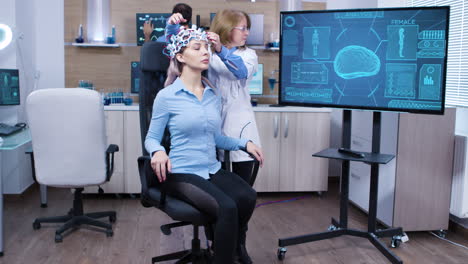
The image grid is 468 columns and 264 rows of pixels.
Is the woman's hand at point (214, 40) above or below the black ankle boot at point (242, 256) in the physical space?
above

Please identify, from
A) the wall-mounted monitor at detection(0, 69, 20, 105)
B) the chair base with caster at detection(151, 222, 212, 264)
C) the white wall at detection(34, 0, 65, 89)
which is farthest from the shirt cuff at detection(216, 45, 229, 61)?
the white wall at detection(34, 0, 65, 89)

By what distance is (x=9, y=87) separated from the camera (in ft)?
12.3

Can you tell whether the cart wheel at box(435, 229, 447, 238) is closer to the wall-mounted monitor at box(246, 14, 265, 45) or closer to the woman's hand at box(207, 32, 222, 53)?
the woman's hand at box(207, 32, 222, 53)

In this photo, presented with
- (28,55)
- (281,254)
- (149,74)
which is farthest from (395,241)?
(28,55)

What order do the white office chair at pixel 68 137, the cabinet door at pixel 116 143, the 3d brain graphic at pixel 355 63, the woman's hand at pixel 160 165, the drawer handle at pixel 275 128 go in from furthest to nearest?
the drawer handle at pixel 275 128 → the cabinet door at pixel 116 143 → the white office chair at pixel 68 137 → the 3d brain graphic at pixel 355 63 → the woman's hand at pixel 160 165

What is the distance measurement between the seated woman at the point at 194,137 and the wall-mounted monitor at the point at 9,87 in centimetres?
194

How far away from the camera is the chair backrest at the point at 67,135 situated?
9.92ft

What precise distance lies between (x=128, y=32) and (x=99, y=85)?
0.59 meters

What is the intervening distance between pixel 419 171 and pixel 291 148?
1.34 meters

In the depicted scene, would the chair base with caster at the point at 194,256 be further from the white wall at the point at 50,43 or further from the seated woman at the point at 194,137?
the white wall at the point at 50,43

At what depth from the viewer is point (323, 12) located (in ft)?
9.36

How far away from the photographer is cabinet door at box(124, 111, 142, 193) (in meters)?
4.18

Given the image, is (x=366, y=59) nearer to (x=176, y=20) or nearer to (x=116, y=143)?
(x=176, y=20)

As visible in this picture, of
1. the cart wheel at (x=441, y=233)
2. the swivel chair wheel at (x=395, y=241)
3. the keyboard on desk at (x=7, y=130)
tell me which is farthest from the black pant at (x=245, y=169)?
the keyboard on desk at (x=7, y=130)
